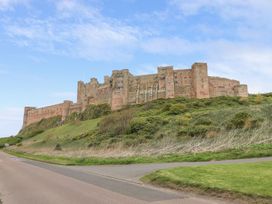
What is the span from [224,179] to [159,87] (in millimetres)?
70390

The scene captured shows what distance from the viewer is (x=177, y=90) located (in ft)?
254

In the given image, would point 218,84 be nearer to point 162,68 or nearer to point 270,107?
point 162,68

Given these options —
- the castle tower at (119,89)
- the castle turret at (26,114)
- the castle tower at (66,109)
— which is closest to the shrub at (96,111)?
the castle tower at (119,89)

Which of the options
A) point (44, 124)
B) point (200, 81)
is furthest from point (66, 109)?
point (200, 81)

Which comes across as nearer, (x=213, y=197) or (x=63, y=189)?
(x=213, y=197)

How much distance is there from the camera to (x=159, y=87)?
80000 mm

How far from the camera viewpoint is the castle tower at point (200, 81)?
73875 millimetres

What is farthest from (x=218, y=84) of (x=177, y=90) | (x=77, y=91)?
(x=77, y=91)

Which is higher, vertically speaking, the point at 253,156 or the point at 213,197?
the point at 253,156

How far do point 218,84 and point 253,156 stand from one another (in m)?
63.0

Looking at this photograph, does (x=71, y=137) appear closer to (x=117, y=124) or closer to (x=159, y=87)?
(x=117, y=124)

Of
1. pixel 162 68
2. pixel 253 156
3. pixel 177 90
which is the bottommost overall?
pixel 253 156

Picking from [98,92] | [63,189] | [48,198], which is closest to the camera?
[48,198]

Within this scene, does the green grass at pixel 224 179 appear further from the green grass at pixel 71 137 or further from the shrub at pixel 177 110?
the shrub at pixel 177 110
